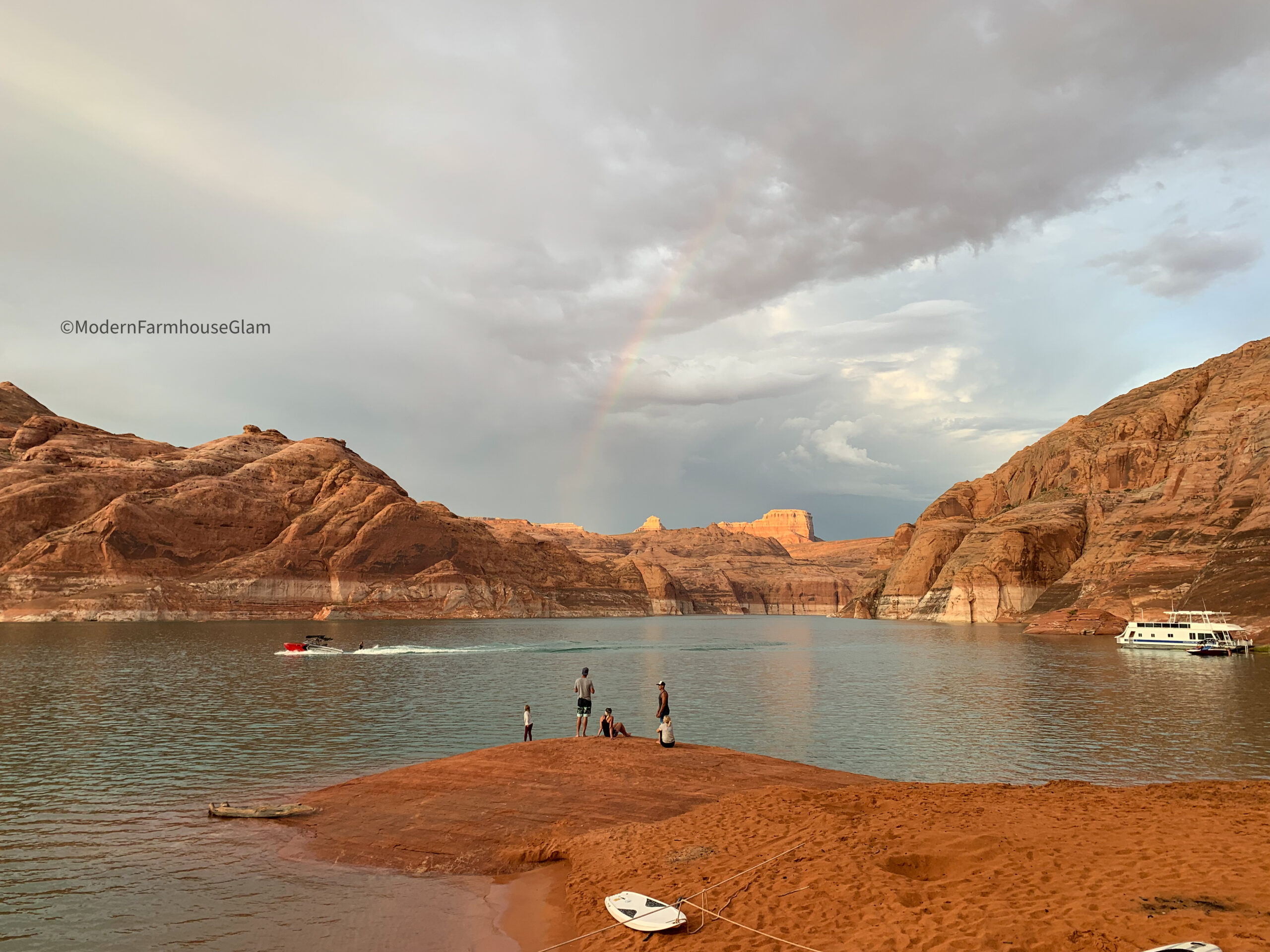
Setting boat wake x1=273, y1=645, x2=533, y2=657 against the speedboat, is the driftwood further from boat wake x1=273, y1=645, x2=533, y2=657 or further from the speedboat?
the speedboat

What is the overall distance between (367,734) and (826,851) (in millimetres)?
25002

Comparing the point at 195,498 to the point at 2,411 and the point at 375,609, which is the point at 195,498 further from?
the point at 2,411

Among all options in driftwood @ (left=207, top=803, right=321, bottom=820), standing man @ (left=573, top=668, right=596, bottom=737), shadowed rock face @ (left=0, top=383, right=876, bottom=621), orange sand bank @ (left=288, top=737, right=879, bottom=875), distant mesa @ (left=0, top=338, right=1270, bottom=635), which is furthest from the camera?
shadowed rock face @ (left=0, top=383, right=876, bottom=621)

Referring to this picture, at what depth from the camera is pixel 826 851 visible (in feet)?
44.5

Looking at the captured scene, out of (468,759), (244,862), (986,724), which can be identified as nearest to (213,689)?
(468,759)

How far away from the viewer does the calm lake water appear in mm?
14117

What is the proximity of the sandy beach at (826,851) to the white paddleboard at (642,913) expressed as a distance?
Result: 8.1 inches

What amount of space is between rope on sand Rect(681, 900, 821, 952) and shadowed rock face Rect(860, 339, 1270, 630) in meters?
96.6

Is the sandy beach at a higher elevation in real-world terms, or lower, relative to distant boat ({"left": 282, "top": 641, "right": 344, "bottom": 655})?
higher

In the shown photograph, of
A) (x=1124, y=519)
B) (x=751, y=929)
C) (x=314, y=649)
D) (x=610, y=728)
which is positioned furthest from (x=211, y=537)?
(x=751, y=929)

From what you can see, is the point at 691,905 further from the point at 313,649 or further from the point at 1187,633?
the point at 1187,633

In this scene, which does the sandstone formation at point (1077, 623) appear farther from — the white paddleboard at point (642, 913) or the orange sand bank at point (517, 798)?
the white paddleboard at point (642, 913)

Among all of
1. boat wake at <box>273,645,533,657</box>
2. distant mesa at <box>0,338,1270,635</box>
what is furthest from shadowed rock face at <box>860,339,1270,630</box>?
boat wake at <box>273,645,533,657</box>

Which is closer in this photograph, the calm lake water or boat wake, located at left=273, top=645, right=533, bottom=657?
the calm lake water
